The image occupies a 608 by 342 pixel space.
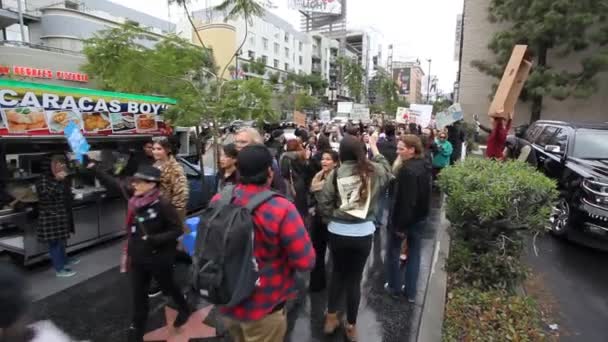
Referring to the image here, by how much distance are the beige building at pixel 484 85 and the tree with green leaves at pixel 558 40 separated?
50.7 inches

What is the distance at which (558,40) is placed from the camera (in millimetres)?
17859

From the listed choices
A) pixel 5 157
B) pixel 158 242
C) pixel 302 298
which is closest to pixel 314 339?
pixel 302 298

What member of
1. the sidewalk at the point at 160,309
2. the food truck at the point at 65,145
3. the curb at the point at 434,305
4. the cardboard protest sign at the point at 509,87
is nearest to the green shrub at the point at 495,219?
the curb at the point at 434,305

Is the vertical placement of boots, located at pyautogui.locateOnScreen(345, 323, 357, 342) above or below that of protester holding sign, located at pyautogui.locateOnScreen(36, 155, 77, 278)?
below

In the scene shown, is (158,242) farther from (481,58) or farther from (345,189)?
(481,58)

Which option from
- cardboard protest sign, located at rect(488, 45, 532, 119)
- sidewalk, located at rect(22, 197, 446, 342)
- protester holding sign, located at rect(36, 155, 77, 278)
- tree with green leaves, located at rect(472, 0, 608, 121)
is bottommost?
sidewalk, located at rect(22, 197, 446, 342)

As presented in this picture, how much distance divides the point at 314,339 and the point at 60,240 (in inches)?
133

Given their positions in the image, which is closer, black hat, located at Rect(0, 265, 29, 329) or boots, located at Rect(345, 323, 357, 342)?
black hat, located at Rect(0, 265, 29, 329)

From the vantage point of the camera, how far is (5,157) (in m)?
4.60

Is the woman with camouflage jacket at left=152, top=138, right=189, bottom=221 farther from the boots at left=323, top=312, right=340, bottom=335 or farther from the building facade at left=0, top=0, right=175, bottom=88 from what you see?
the building facade at left=0, top=0, right=175, bottom=88

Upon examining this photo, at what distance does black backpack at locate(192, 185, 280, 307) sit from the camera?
182 cm

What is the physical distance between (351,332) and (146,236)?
1.95m

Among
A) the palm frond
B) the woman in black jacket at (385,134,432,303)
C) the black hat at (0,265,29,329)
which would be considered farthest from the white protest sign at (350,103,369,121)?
the black hat at (0,265,29,329)

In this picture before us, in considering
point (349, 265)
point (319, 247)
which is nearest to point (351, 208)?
point (349, 265)
